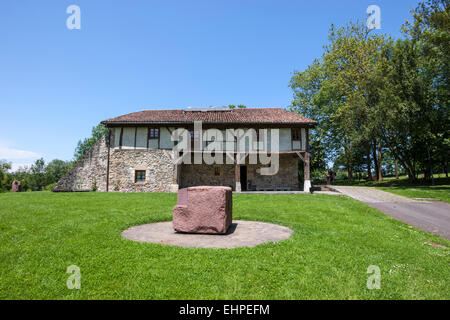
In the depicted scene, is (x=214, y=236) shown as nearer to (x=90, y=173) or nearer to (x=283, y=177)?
(x=283, y=177)

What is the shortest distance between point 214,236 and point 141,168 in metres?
14.6

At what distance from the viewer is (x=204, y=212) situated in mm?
5426

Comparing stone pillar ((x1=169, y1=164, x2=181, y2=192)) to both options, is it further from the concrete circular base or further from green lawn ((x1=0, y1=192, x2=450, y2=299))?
green lawn ((x1=0, y1=192, x2=450, y2=299))

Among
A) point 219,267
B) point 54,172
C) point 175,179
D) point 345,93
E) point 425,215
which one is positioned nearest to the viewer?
point 219,267

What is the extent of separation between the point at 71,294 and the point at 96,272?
535 mm

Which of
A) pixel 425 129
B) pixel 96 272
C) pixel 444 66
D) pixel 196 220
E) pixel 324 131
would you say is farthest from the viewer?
pixel 324 131

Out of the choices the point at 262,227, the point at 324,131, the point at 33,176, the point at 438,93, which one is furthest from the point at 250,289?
the point at 33,176

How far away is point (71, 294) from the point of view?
2820 millimetres

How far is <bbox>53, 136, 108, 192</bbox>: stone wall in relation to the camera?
18831mm

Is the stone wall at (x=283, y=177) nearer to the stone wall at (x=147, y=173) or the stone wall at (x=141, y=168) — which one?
the stone wall at (x=147, y=173)

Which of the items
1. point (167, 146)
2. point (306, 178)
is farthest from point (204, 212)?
point (306, 178)

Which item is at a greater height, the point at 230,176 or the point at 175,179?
the point at 230,176

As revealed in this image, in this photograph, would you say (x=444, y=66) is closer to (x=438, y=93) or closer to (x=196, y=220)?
(x=438, y=93)

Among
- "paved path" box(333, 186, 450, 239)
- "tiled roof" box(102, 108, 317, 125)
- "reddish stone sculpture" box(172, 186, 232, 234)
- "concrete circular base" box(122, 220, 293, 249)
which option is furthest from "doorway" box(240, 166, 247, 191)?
"reddish stone sculpture" box(172, 186, 232, 234)
